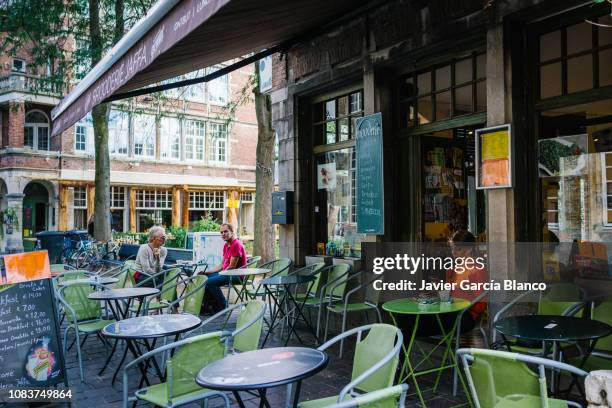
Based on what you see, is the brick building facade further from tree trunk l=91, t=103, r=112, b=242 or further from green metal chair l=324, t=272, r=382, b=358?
green metal chair l=324, t=272, r=382, b=358

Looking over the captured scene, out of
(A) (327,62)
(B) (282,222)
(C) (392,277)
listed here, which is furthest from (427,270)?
(A) (327,62)

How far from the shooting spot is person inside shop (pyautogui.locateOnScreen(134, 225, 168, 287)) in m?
7.03

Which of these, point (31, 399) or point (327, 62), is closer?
point (31, 399)

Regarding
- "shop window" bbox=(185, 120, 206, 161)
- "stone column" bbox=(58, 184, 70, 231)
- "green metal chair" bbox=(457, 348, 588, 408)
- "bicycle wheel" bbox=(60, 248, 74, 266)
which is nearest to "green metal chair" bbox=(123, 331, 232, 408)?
"green metal chair" bbox=(457, 348, 588, 408)

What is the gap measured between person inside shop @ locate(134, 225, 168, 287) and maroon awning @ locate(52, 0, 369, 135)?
5.84 feet

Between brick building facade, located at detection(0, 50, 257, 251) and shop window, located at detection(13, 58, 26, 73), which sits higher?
shop window, located at detection(13, 58, 26, 73)

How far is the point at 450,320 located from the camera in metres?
4.48

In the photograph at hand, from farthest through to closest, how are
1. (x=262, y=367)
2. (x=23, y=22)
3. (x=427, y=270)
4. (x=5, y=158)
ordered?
(x=5, y=158) < (x=23, y=22) < (x=427, y=270) < (x=262, y=367)

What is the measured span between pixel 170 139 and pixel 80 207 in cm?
624

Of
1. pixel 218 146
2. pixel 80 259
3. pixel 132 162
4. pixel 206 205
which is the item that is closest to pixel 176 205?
pixel 206 205

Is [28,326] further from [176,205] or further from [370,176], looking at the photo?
[176,205]

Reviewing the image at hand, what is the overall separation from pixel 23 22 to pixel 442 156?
34.1 feet

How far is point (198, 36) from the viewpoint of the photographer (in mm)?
4594

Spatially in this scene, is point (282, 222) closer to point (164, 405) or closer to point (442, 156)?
point (442, 156)
